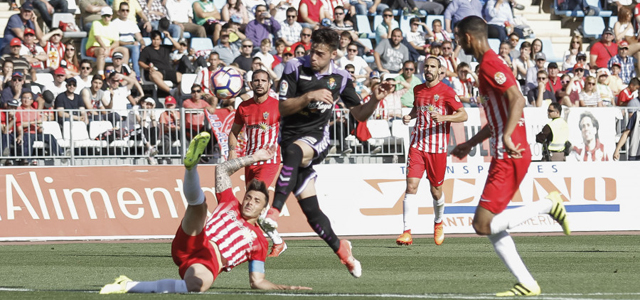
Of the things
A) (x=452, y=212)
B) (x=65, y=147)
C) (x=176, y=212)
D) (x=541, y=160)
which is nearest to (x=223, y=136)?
(x=176, y=212)

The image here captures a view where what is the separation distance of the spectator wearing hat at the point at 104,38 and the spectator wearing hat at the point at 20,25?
1.05 m

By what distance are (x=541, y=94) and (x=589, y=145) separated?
2.42 metres

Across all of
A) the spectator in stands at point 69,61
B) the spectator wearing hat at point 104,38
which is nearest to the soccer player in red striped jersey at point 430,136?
the spectator wearing hat at point 104,38

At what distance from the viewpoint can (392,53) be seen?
21.4 m

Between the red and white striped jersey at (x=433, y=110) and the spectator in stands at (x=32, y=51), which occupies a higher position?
the spectator in stands at (x=32, y=51)

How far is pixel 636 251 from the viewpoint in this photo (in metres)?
12.3

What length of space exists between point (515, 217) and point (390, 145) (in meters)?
10.2

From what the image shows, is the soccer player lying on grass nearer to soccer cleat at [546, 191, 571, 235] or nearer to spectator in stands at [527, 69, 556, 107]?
soccer cleat at [546, 191, 571, 235]

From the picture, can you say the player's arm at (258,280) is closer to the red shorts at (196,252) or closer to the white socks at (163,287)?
the red shorts at (196,252)

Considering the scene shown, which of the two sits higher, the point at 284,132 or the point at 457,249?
the point at 284,132

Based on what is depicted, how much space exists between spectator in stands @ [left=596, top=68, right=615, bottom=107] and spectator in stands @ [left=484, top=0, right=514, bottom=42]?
3.36 m

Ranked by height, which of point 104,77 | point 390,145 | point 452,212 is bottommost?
point 452,212

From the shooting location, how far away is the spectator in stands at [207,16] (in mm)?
21531

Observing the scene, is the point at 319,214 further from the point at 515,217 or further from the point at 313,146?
the point at 515,217
